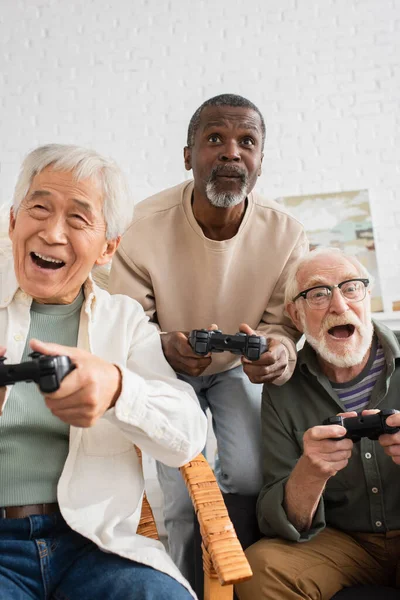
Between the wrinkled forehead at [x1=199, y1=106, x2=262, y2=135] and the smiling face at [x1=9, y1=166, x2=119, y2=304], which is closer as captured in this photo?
the smiling face at [x1=9, y1=166, x2=119, y2=304]

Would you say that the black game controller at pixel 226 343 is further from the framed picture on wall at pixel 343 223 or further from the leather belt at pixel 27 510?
the framed picture on wall at pixel 343 223

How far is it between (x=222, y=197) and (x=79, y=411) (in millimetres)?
1156

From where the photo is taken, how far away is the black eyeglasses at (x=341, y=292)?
187cm

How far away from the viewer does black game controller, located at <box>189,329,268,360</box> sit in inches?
62.1

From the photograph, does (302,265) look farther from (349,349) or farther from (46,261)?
(46,261)

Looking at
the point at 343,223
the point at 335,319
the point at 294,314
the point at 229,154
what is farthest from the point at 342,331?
the point at 343,223

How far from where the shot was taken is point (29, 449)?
136cm

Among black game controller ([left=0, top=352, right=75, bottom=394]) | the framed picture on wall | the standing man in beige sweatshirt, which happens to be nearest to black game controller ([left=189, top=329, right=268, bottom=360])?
the standing man in beige sweatshirt

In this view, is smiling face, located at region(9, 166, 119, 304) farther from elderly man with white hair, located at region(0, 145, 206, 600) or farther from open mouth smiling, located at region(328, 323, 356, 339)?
open mouth smiling, located at region(328, 323, 356, 339)

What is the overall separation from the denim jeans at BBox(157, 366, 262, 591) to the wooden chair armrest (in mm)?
532

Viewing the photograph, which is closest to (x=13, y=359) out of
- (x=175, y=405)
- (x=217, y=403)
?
(x=175, y=405)

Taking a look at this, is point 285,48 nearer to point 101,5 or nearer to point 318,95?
point 318,95

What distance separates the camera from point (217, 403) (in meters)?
2.18

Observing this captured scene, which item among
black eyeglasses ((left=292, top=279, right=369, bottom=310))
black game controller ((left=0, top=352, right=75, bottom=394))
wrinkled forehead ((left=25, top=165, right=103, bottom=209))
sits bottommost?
black game controller ((left=0, top=352, right=75, bottom=394))
